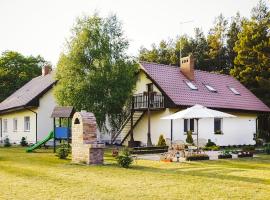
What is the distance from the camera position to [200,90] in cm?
2900

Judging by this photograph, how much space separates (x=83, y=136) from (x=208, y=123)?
1436 cm

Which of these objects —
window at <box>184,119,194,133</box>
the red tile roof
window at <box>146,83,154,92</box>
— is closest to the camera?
the red tile roof

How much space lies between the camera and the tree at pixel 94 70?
22172 millimetres

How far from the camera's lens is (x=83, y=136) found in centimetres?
1539

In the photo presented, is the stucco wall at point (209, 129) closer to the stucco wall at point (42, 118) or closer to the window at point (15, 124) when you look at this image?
the stucco wall at point (42, 118)

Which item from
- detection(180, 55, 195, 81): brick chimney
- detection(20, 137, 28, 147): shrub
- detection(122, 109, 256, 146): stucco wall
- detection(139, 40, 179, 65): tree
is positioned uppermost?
detection(139, 40, 179, 65): tree

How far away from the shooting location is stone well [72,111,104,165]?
15.0 meters

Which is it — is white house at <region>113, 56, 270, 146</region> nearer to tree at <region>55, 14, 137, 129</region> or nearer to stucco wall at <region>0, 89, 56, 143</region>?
tree at <region>55, 14, 137, 129</region>

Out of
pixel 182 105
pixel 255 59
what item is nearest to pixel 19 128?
pixel 182 105

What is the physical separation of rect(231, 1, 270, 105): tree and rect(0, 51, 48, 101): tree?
904 inches

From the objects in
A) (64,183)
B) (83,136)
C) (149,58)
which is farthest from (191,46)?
(64,183)

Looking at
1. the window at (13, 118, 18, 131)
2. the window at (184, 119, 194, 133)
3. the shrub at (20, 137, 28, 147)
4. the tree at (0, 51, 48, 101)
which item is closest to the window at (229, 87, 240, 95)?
the window at (184, 119, 194, 133)

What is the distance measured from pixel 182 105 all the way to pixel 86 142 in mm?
11572

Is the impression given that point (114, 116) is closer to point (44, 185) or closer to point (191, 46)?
point (44, 185)
